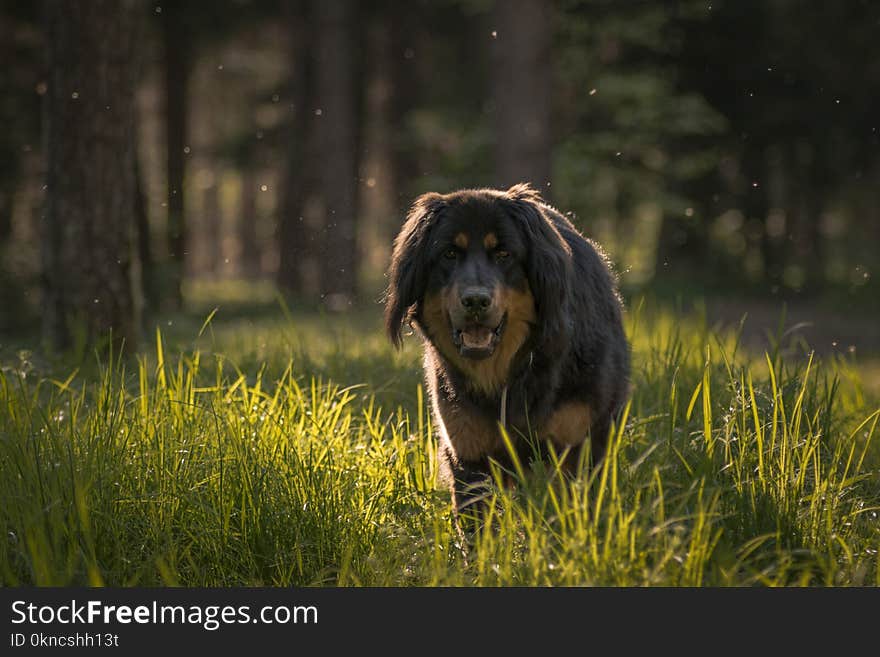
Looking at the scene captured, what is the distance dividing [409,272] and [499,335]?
57 cm

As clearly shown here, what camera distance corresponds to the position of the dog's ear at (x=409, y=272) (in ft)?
15.5

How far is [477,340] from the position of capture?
4441mm

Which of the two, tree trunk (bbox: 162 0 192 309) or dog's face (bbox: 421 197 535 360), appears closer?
dog's face (bbox: 421 197 535 360)

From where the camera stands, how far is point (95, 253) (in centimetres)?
776

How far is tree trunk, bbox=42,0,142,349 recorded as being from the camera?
7.62m

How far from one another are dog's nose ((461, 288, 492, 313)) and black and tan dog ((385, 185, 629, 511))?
5.4 inches

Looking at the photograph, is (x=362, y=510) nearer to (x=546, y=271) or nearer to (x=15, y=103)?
(x=546, y=271)

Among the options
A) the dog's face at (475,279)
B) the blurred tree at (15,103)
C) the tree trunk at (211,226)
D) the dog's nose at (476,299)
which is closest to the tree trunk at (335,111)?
the blurred tree at (15,103)

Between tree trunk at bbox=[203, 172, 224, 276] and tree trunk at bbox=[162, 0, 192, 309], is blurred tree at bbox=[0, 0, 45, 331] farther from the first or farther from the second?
tree trunk at bbox=[203, 172, 224, 276]

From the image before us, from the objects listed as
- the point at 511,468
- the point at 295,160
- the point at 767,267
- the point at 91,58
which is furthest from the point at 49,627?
the point at 767,267

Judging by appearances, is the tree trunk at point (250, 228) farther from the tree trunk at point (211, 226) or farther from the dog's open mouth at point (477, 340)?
the dog's open mouth at point (477, 340)

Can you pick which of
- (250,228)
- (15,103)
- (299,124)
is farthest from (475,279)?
(250,228)

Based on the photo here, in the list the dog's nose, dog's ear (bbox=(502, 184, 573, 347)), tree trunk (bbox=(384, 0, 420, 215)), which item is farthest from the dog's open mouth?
tree trunk (bbox=(384, 0, 420, 215))

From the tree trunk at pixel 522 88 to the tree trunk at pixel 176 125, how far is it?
7505 mm
